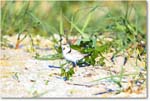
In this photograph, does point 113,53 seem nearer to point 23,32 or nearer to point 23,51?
point 23,51

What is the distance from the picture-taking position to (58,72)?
11.3 ft

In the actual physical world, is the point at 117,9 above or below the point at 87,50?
above

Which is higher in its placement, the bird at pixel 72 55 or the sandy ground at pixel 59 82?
the bird at pixel 72 55

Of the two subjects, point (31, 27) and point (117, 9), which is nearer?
point (31, 27)

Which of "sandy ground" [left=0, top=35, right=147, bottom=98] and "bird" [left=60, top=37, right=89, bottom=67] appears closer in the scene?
"sandy ground" [left=0, top=35, right=147, bottom=98]

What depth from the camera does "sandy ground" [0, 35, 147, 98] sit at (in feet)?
10.4

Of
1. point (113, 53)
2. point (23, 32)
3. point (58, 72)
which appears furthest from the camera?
point (23, 32)

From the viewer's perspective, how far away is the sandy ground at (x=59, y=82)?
3.18 meters

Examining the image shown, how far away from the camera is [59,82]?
3287 mm

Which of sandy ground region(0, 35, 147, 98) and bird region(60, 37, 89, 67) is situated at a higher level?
bird region(60, 37, 89, 67)

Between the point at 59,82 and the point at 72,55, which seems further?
the point at 72,55

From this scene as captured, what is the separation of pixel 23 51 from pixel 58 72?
63 cm

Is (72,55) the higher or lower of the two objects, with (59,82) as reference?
higher

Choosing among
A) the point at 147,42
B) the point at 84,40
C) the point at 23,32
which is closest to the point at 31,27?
the point at 23,32
